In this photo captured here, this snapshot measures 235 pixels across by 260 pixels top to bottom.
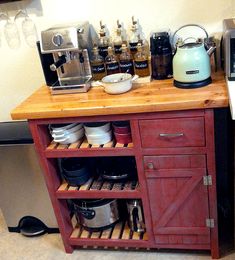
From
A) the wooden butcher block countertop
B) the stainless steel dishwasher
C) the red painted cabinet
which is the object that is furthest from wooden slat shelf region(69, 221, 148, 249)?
the wooden butcher block countertop

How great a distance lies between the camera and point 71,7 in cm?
197

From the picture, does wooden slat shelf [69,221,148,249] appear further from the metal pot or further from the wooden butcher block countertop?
the wooden butcher block countertop

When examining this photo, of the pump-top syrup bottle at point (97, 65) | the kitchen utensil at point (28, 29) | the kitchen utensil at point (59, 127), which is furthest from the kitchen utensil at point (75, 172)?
the kitchen utensil at point (28, 29)

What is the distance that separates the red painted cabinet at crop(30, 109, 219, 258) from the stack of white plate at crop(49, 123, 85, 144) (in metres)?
0.04

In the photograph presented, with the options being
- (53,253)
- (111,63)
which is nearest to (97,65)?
Answer: (111,63)

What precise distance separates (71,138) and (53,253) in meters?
0.75

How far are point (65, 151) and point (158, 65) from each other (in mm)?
631

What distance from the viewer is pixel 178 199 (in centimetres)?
175

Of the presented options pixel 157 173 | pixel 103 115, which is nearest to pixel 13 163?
pixel 103 115

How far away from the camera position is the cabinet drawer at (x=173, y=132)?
61.4 inches

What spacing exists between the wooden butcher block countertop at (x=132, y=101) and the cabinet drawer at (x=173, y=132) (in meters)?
0.07

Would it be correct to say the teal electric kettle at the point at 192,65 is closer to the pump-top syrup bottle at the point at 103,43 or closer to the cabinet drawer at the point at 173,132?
the cabinet drawer at the point at 173,132

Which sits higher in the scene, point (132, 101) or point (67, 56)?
point (67, 56)

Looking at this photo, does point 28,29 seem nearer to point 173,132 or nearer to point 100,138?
point 100,138
